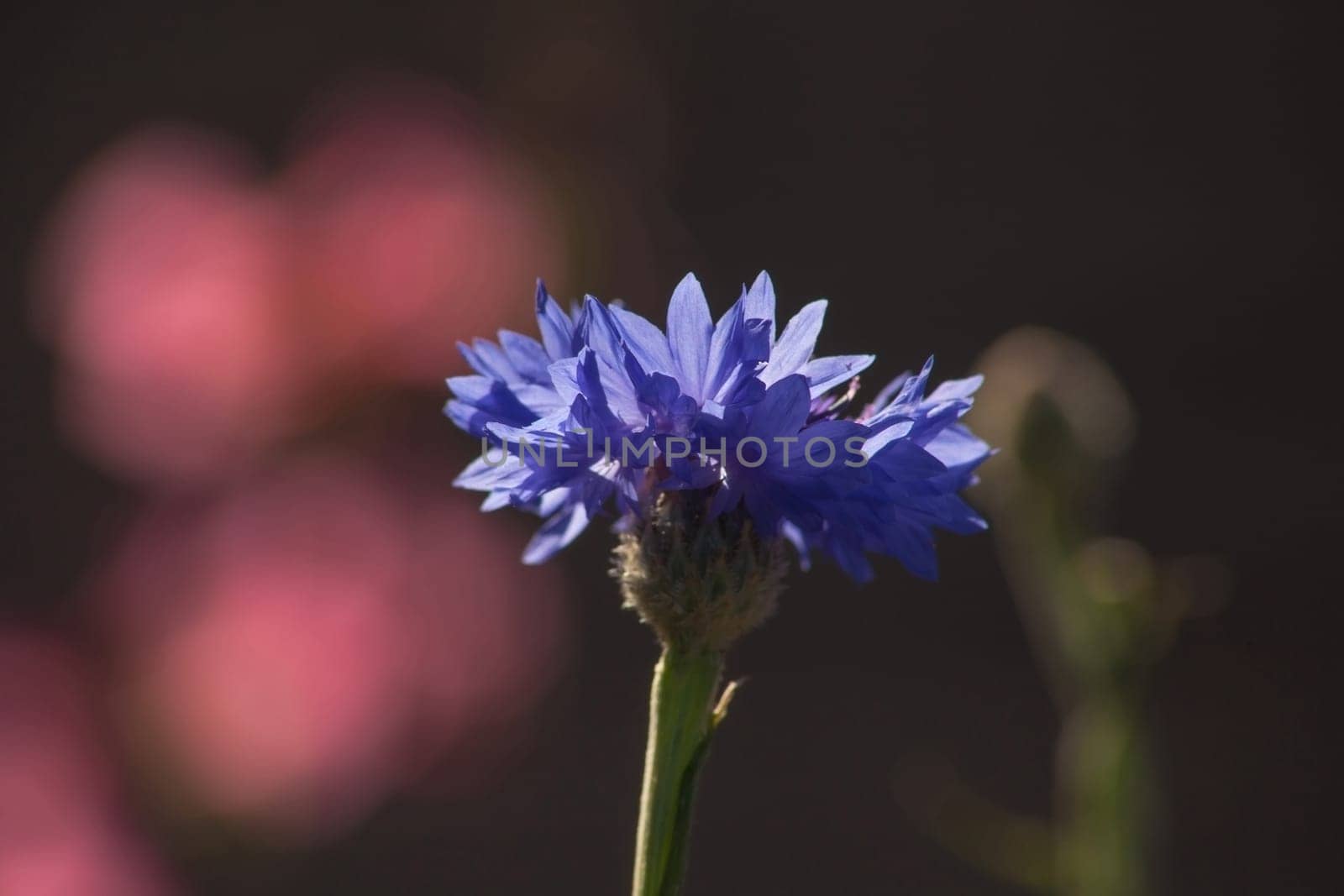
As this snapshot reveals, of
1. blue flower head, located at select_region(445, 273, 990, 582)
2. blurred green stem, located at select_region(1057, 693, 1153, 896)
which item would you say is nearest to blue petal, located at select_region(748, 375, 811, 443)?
blue flower head, located at select_region(445, 273, 990, 582)

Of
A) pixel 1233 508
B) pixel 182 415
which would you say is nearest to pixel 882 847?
pixel 1233 508

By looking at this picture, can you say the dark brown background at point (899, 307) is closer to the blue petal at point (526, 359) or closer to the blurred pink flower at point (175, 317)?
the blurred pink flower at point (175, 317)

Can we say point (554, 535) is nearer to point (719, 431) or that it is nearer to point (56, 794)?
point (719, 431)

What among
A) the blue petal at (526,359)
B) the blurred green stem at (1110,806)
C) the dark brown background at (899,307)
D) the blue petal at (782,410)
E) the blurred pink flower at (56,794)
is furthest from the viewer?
the dark brown background at (899,307)

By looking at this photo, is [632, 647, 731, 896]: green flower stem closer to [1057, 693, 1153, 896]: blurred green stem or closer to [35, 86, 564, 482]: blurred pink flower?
[1057, 693, 1153, 896]: blurred green stem

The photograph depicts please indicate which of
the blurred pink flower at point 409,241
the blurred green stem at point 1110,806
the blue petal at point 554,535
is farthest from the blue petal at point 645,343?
the blurred pink flower at point 409,241

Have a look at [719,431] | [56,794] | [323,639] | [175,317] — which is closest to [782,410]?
[719,431]
